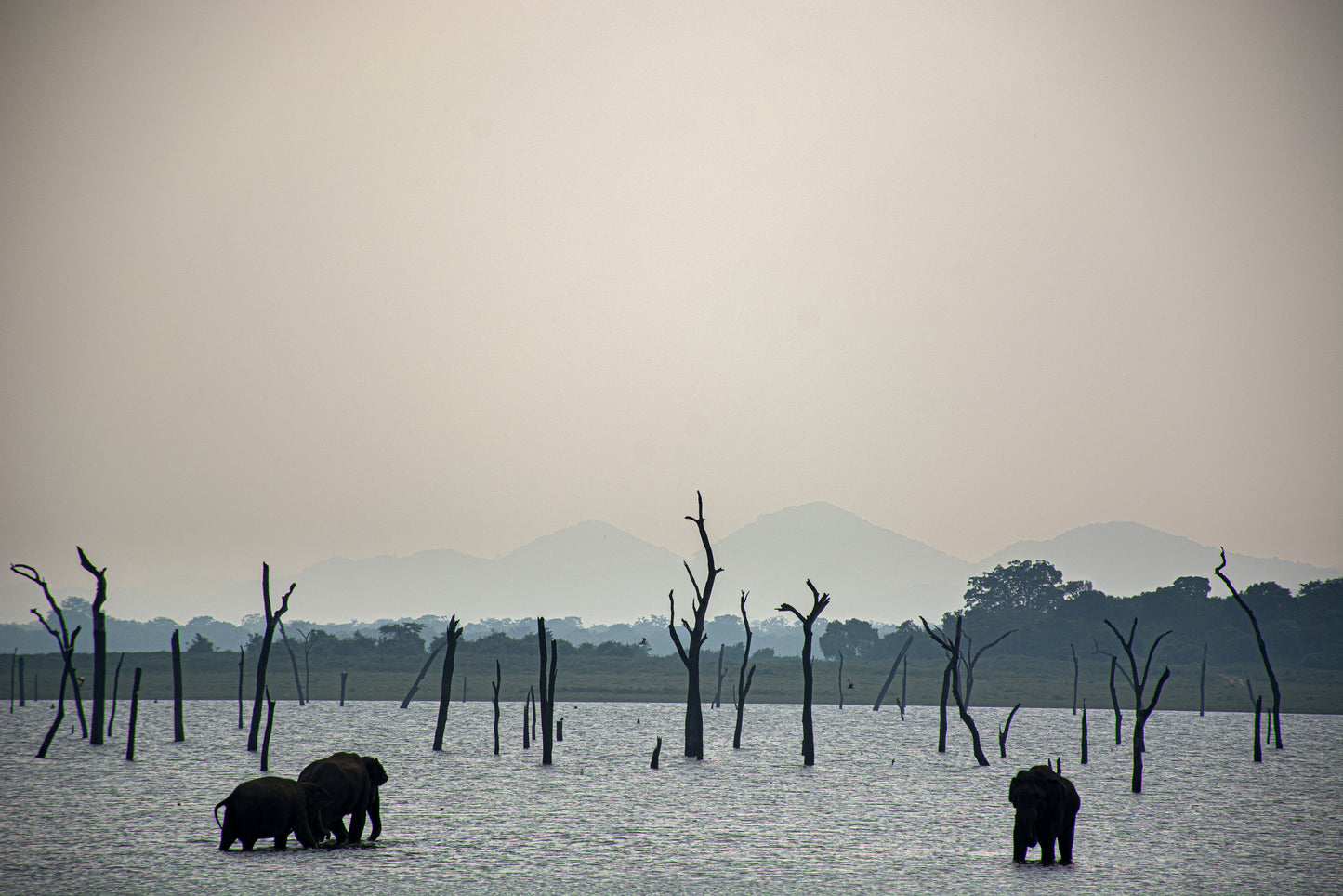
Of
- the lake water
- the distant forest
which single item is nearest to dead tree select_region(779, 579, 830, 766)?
the lake water

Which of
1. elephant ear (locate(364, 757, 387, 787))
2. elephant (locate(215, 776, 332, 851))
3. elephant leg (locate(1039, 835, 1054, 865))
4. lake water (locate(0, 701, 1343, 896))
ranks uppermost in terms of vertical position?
elephant ear (locate(364, 757, 387, 787))

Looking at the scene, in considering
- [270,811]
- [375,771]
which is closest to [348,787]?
[375,771]

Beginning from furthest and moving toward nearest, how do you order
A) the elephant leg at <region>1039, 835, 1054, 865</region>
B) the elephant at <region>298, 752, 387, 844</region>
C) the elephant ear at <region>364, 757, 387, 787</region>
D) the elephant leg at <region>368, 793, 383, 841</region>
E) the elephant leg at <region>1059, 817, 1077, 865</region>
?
1. the elephant leg at <region>368, 793, 383, 841</region>
2. the elephant ear at <region>364, 757, 387, 787</region>
3. the elephant leg at <region>1059, 817, 1077, 865</region>
4. the elephant leg at <region>1039, 835, 1054, 865</region>
5. the elephant at <region>298, 752, 387, 844</region>

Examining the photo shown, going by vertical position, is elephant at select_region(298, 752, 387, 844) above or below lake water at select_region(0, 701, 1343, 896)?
above

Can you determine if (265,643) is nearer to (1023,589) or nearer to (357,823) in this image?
(357,823)

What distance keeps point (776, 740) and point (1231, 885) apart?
34509 mm

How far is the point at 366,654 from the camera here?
→ 110m

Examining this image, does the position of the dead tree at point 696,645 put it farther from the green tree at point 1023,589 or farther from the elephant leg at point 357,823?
the green tree at point 1023,589

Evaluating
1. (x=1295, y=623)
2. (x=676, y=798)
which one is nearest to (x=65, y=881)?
(x=676, y=798)

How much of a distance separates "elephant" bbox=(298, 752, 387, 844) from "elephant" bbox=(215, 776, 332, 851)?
0.29 meters

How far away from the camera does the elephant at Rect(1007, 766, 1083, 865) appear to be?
63.4ft

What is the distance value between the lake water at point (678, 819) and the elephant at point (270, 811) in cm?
39

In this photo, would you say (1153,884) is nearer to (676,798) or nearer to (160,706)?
(676,798)

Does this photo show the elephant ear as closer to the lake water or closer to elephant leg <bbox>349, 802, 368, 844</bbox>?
elephant leg <bbox>349, 802, 368, 844</bbox>
